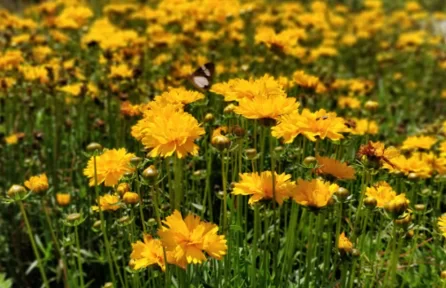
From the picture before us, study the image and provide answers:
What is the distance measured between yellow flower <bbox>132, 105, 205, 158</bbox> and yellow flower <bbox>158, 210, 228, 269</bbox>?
0.53 feet

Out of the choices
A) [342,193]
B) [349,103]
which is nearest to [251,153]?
[342,193]

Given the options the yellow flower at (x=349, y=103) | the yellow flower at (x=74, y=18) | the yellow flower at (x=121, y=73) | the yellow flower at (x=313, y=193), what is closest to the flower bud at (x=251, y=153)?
the yellow flower at (x=313, y=193)

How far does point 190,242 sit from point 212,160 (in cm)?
119

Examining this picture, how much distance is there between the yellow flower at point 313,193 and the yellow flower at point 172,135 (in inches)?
9.8

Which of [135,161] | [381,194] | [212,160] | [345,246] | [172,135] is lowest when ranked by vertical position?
[212,160]

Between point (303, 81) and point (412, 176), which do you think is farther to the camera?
point (303, 81)

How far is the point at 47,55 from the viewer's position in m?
3.41

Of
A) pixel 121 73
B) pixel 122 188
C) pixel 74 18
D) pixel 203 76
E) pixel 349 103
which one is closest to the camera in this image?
pixel 122 188

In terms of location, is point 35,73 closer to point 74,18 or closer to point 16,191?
point 74,18

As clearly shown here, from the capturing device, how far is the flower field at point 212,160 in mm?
1414

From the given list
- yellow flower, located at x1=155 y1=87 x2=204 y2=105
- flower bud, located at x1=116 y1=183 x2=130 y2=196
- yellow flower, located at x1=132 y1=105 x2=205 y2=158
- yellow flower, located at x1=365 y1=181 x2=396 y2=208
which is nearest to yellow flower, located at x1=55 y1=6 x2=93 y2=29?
yellow flower, located at x1=155 y1=87 x2=204 y2=105

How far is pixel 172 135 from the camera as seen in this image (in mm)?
1315

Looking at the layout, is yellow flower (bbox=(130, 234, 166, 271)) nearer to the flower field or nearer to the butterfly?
the flower field

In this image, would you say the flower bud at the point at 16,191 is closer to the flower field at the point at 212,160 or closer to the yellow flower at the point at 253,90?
the flower field at the point at 212,160
